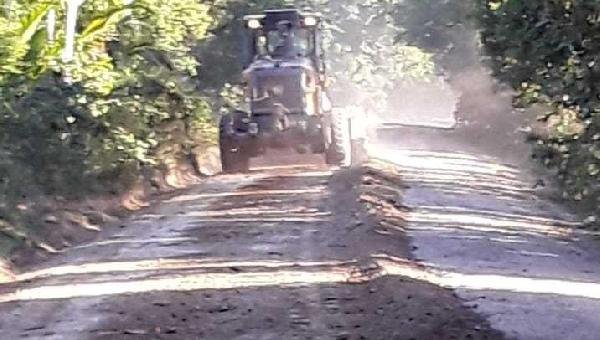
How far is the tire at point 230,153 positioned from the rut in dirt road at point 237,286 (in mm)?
7317

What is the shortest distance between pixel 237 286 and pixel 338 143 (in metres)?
15.7

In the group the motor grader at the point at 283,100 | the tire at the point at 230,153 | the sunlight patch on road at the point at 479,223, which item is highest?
the motor grader at the point at 283,100

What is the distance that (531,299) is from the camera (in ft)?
43.5

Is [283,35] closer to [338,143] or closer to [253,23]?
[253,23]

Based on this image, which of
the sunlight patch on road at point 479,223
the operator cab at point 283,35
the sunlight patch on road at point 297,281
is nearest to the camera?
the sunlight patch on road at point 297,281

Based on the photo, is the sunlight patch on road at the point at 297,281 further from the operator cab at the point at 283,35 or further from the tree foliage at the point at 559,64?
the operator cab at the point at 283,35

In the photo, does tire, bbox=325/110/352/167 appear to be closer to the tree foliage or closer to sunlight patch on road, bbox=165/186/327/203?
sunlight patch on road, bbox=165/186/327/203

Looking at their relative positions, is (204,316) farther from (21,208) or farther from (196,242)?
(21,208)

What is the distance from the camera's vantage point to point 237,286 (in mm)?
13844

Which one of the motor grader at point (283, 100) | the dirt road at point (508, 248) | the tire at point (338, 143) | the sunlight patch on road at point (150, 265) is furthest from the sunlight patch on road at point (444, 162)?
the sunlight patch on road at point (150, 265)

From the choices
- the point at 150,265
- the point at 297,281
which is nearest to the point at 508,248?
the point at 297,281

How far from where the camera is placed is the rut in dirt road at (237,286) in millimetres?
11586

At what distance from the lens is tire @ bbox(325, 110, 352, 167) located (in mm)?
29141

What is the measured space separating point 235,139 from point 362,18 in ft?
209
